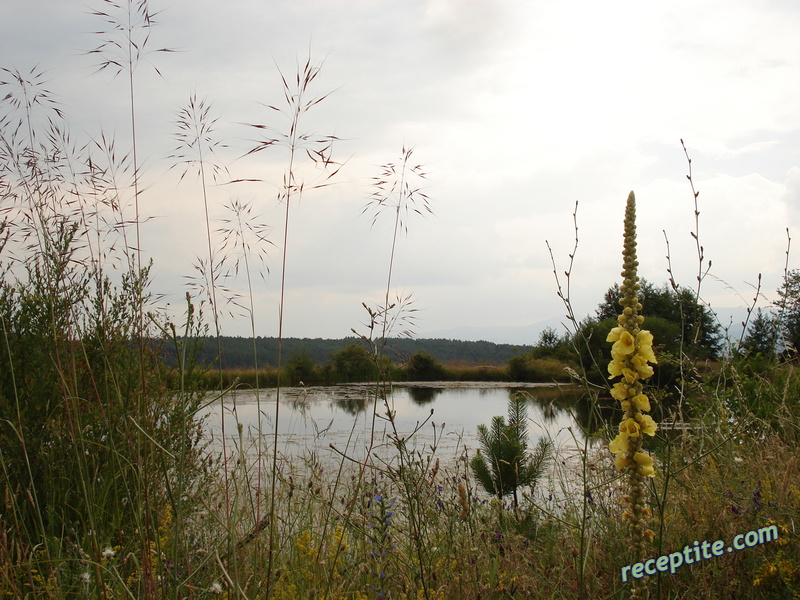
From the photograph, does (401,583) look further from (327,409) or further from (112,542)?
(327,409)

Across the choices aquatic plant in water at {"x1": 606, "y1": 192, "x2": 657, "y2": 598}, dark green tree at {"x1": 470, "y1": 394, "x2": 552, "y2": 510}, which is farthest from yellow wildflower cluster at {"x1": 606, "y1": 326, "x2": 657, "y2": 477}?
dark green tree at {"x1": 470, "y1": 394, "x2": 552, "y2": 510}

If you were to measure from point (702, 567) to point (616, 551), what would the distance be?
0.39 meters

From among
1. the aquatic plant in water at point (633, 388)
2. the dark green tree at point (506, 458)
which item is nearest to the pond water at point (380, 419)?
the dark green tree at point (506, 458)

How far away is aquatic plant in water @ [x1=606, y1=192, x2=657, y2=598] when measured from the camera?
4.25 feet

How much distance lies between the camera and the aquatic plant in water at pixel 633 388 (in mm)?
1297

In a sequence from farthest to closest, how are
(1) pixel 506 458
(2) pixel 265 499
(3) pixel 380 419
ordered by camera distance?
(3) pixel 380 419
(1) pixel 506 458
(2) pixel 265 499

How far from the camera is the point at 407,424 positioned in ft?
28.4

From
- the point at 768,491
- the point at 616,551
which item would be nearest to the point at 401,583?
the point at 616,551

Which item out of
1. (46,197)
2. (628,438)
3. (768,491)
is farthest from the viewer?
(46,197)

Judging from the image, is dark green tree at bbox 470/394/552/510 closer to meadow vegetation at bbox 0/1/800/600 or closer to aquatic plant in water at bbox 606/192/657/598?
meadow vegetation at bbox 0/1/800/600

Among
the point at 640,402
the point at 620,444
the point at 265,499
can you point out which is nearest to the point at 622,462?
the point at 620,444

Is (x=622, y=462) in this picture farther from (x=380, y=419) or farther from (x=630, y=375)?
(x=380, y=419)

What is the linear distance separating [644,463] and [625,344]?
27 centimetres

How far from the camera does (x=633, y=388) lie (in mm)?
1314
